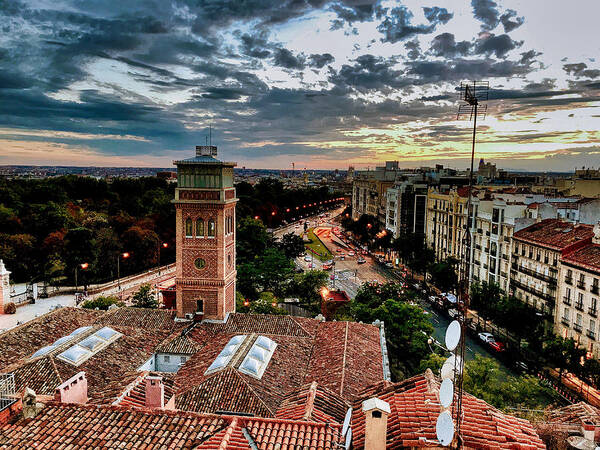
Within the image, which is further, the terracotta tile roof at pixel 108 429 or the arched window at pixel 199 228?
the arched window at pixel 199 228

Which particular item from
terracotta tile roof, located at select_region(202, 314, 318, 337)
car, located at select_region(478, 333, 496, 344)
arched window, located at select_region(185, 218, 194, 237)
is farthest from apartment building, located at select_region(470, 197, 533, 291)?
arched window, located at select_region(185, 218, 194, 237)

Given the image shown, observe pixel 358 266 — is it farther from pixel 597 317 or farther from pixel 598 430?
pixel 598 430

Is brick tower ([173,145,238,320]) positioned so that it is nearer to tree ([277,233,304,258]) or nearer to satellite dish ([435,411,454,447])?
satellite dish ([435,411,454,447])

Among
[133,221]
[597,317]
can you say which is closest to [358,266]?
[133,221]

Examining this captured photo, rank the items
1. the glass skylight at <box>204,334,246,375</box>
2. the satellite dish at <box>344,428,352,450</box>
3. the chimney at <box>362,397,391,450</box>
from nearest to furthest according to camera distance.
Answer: the chimney at <box>362,397,391,450</box> < the satellite dish at <box>344,428,352,450</box> < the glass skylight at <box>204,334,246,375</box>

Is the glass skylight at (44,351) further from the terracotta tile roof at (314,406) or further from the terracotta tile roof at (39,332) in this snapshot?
the terracotta tile roof at (314,406)

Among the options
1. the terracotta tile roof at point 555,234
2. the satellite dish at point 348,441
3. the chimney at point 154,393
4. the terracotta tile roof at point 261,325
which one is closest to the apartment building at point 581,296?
the terracotta tile roof at point 555,234
